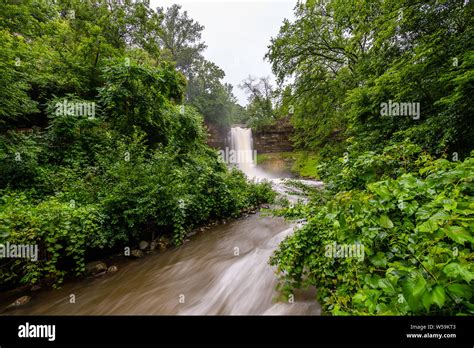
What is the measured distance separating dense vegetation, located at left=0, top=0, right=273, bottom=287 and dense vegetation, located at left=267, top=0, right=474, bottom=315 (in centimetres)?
397

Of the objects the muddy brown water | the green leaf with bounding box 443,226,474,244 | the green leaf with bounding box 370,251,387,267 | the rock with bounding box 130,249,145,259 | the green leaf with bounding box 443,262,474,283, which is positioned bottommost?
the muddy brown water

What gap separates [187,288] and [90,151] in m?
6.21

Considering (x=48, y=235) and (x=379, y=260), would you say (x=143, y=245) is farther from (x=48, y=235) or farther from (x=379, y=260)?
(x=379, y=260)

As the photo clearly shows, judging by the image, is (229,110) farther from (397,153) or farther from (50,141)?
(397,153)

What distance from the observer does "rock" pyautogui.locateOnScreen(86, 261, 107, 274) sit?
463cm

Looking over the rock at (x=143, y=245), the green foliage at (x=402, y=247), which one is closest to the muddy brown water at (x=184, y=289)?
the rock at (x=143, y=245)

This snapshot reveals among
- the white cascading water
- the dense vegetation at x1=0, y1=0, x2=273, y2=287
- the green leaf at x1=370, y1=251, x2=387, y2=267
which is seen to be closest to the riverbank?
the white cascading water

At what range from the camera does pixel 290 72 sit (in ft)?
31.9

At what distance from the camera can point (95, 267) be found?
4707mm

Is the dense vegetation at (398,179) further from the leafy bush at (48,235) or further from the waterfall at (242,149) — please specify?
the waterfall at (242,149)

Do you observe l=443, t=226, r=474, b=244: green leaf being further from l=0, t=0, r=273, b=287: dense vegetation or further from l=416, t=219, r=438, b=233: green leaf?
l=0, t=0, r=273, b=287: dense vegetation

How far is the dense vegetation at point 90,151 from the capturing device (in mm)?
4250
